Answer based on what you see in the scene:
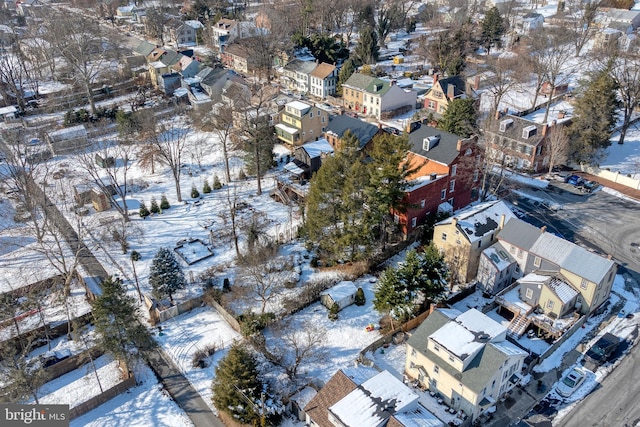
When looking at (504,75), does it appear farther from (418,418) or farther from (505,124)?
(418,418)

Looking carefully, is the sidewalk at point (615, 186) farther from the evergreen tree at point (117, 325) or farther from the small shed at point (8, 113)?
the small shed at point (8, 113)

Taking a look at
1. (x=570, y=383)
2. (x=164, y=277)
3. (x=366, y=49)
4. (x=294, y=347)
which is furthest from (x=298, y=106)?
(x=570, y=383)

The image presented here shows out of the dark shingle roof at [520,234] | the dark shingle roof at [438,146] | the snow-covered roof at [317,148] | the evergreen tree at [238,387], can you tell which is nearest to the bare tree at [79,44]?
the snow-covered roof at [317,148]

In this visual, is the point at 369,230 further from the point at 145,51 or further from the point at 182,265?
the point at 145,51

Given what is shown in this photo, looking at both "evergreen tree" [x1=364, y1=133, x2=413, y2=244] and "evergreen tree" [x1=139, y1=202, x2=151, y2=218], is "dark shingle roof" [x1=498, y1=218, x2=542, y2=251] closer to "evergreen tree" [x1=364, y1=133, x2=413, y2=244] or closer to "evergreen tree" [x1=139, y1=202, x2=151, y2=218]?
"evergreen tree" [x1=364, y1=133, x2=413, y2=244]

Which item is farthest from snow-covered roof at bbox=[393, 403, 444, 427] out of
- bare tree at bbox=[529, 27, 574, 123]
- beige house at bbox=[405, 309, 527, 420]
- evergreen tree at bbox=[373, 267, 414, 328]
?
bare tree at bbox=[529, 27, 574, 123]

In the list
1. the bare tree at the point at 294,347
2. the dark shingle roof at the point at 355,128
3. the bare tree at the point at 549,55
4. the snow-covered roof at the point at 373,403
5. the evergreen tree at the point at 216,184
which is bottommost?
the bare tree at the point at 294,347

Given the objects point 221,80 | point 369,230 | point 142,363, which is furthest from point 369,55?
point 142,363
